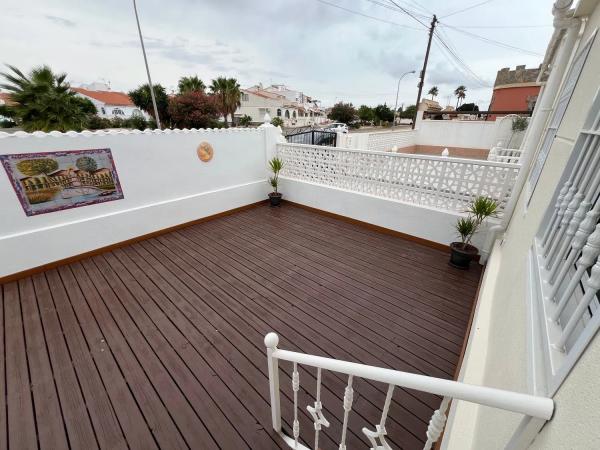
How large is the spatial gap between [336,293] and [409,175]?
2.18 metres

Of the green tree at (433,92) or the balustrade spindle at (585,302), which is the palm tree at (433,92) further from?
the balustrade spindle at (585,302)

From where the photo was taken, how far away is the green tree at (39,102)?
8250mm

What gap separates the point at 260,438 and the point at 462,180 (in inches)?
138

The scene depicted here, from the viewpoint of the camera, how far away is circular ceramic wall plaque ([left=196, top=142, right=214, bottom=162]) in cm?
406

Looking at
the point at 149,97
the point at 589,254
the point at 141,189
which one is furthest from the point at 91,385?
the point at 149,97

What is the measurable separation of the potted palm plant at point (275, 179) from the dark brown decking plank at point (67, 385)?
359 centimetres

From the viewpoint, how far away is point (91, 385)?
1.72m

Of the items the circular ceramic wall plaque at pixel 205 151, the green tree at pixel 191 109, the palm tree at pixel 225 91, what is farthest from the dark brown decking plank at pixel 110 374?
the palm tree at pixel 225 91

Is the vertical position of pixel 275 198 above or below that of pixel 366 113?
below

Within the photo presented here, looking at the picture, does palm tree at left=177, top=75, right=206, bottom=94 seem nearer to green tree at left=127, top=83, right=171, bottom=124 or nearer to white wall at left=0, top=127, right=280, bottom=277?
green tree at left=127, top=83, right=171, bottom=124

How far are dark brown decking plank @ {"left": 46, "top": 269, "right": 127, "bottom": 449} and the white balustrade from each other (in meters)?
3.91

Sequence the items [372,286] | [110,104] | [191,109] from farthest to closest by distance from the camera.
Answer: [110,104] → [191,109] → [372,286]

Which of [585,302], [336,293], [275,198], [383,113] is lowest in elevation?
[336,293]

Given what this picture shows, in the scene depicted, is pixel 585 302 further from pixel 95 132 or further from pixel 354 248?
pixel 95 132
